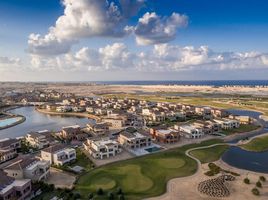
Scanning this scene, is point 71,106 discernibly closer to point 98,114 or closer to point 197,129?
point 98,114

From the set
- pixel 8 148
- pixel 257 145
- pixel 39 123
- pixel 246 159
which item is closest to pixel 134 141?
pixel 246 159

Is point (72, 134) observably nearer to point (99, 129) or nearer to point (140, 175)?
point (99, 129)

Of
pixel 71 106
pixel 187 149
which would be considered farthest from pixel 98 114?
pixel 187 149

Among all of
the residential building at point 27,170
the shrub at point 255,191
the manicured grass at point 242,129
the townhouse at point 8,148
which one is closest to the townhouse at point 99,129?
the townhouse at point 8,148

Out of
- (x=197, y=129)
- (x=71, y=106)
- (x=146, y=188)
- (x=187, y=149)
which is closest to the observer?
(x=146, y=188)

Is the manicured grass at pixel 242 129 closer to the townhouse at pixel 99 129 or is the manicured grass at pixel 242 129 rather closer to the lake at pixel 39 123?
the townhouse at pixel 99 129

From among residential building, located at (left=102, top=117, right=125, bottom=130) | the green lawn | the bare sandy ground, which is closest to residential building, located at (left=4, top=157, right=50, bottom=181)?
the green lawn

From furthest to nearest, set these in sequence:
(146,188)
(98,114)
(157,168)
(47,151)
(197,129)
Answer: (98,114) → (197,129) → (47,151) → (157,168) → (146,188)

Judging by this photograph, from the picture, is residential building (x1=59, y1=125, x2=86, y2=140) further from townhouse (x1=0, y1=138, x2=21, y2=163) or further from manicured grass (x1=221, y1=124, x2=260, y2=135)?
manicured grass (x1=221, y1=124, x2=260, y2=135)
